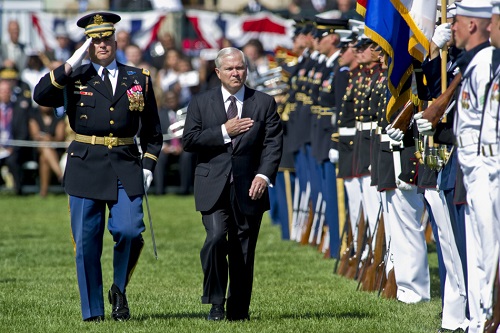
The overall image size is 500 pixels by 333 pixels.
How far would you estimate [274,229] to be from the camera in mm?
19344

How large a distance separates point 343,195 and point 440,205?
17.2 ft

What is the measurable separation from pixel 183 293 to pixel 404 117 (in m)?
3.06

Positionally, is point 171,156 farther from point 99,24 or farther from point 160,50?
point 99,24

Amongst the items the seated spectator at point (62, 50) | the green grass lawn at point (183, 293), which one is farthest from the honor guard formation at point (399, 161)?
the seated spectator at point (62, 50)

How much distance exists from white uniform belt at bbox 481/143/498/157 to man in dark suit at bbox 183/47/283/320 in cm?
234

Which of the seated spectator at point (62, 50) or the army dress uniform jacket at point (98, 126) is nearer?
the army dress uniform jacket at point (98, 126)

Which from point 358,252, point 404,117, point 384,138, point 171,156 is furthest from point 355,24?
point 171,156

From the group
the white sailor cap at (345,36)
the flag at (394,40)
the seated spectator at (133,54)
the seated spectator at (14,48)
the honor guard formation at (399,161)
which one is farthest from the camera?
the seated spectator at (14,48)

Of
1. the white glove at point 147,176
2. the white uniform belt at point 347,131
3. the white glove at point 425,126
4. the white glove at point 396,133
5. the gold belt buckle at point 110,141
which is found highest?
the white glove at point 425,126

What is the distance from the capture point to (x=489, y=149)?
7789 mm

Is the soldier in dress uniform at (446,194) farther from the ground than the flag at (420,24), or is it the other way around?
the flag at (420,24)

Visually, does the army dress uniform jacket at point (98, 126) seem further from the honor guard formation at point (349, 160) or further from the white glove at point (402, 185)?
the white glove at point (402, 185)

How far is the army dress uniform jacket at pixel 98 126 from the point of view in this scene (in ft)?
32.5

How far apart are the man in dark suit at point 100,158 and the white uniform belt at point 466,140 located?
2891mm
